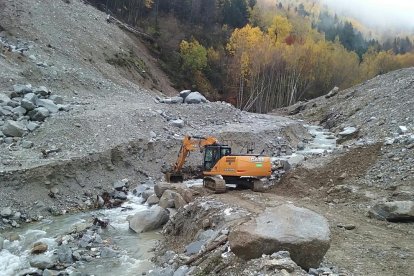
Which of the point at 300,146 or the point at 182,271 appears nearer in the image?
the point at 182,271

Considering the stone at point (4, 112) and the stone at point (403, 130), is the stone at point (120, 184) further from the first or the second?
the stone at point (403, 130)

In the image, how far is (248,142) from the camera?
926 inches

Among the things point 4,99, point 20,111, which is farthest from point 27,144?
point 4,99

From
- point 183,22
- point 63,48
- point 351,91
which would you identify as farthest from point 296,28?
point 63,48

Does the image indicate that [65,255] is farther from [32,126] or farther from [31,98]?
[31,98]

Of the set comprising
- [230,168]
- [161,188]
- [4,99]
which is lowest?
[161,188]

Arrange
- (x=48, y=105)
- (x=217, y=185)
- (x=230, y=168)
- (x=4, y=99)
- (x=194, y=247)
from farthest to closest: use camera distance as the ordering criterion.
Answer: (x=48, y=105), (x=4, y=99), (x=230, y=168), (x=217, y=185), (x=194, y=247)

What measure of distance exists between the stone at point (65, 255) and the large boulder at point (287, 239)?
503 centimetres

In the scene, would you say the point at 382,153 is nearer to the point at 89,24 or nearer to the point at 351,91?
the point at 351,91

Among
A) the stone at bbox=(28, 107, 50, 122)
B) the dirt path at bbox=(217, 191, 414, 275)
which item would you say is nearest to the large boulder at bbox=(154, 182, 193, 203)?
the dirt path at bbox=(217, 191, 414, 275)

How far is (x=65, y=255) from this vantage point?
10422 mm

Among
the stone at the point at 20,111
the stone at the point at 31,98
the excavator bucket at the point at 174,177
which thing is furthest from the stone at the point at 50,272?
the stone at the point at 31,98

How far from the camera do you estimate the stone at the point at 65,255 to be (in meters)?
10.3

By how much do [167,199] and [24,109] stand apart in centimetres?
829
